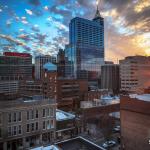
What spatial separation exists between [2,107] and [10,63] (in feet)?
564

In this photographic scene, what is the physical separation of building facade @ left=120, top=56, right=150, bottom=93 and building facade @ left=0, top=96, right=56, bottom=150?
271 feet

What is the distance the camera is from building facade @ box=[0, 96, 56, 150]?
35.4m

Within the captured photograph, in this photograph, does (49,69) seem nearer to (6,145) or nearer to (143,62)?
(6,145)

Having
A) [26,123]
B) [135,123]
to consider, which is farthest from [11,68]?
[135,123]

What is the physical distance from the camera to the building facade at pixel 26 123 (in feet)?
116

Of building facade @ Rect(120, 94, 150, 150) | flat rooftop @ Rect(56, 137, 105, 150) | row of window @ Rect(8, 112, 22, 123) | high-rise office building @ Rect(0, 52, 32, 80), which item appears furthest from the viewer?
high-rise office building @ Rect(0, 52, 32, 80)

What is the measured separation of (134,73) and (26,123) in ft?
302

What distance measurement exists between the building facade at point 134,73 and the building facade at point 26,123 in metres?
82.7

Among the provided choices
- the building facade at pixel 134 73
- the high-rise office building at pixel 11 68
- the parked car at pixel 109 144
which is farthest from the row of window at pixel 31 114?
the high-rise office building at pixel 11 68

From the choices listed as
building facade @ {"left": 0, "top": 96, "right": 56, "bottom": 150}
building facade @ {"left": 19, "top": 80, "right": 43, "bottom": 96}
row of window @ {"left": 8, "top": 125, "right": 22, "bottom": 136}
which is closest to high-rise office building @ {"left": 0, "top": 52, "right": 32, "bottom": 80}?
building facade @ {"left": 19, "top": 80, "right": 43, "bottom": 96}

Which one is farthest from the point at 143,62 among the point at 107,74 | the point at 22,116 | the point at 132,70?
the point at 22,116

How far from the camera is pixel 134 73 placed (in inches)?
4520

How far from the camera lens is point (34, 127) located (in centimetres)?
3906

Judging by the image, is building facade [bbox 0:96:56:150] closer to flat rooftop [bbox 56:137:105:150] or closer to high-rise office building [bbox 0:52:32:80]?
flat rooftop [bbox 56:137:105:150]
